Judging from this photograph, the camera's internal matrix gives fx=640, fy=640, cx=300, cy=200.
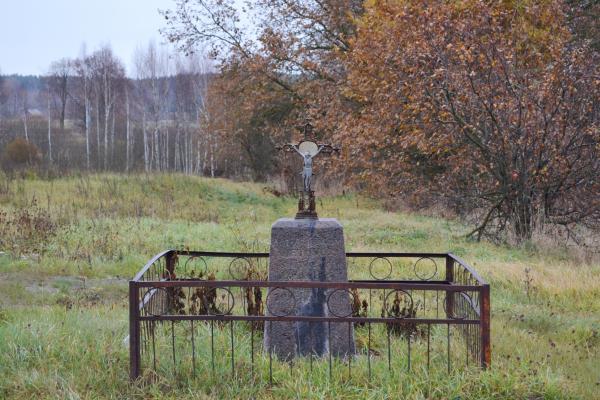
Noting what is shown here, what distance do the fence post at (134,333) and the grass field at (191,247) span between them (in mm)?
120

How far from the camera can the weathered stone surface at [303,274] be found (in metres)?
4.87

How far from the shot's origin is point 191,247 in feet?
36.7

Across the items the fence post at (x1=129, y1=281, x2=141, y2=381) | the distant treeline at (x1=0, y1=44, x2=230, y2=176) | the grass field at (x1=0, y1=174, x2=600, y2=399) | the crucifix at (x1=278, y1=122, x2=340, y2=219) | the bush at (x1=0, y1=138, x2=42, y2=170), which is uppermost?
the distant treeline at (x1=0, y1=44, x2=230, y2=176)

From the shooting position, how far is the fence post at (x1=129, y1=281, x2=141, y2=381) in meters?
4.23

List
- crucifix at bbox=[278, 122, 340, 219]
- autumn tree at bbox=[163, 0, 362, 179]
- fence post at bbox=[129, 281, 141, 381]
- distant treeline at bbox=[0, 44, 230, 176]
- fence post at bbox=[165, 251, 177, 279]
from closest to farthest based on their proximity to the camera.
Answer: fence post at bbox=[129, 281, 141, 381]
crucifix at bbox=[278, 122, 340, 219]
fence post at bbox=[165, 251, 177, 279]
autumn tree at bbox=[163, 0, 362, 179]
distant treeline at bbox=[0, 44, 230, 176]

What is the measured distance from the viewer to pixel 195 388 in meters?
4.11

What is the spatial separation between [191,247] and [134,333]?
6.99 metres

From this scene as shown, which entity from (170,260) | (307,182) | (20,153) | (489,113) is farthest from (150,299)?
(20,153)

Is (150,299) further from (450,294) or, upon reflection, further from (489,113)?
(489,113)

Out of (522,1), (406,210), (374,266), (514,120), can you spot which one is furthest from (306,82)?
(374,266)

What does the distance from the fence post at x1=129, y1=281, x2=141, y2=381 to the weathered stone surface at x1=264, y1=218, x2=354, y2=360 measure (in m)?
1.05

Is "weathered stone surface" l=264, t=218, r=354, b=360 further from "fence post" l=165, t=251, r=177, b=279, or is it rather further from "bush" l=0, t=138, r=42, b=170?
"bush" l=0, t=138, r=42, b=170

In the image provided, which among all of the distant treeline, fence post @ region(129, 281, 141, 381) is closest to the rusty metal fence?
fence post @ region(129, 281, 141, 381)

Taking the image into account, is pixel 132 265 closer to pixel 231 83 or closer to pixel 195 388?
pixel 195 388
